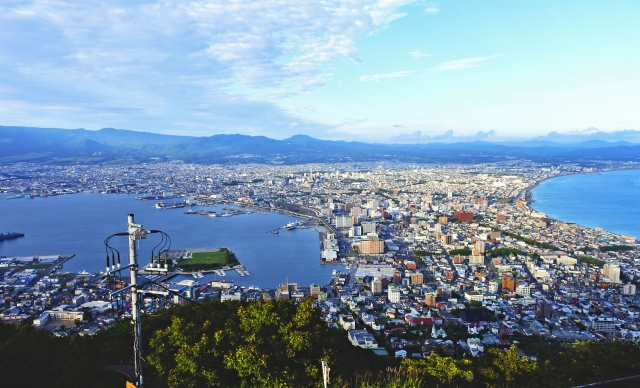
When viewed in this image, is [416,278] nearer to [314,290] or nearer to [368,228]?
[314,290]

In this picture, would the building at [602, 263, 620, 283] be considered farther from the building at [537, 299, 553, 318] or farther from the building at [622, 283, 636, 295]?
the building at [537, 299, 553, 318]

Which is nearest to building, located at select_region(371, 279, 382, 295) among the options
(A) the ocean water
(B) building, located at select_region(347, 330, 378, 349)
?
(B) building, located at select_region(347, 330, 378, 349)

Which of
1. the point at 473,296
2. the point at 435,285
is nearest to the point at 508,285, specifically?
the point at 473,296

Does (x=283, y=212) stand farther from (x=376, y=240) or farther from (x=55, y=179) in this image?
(x=55, y=179)

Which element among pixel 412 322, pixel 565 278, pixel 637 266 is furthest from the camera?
pixel 637 266

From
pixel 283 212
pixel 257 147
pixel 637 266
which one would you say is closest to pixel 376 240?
pixel 637 266

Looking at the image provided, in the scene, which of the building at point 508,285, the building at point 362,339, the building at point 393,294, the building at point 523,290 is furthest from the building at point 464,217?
the building at point 362,339

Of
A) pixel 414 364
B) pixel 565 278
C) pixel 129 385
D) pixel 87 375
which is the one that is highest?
pixel 129 385
